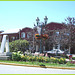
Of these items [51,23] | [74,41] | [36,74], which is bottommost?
[36,74]

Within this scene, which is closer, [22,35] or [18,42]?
[18,42]

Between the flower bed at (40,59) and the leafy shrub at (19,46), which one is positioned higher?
the leafy shrub at (19,46)

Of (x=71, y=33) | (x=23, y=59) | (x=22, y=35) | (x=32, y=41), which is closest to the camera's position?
(x=23, y=59)

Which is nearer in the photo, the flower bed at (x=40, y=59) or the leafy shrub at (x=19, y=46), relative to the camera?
the flower bed at (x=40, y=59)

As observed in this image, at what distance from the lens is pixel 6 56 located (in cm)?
1554

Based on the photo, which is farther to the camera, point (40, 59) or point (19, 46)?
point (19, 46)

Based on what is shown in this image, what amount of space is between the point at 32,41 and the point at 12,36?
14233 mm

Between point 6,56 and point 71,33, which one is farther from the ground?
point 71,33

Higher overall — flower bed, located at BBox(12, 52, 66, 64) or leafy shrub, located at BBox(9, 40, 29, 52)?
leafy shrub, located at BBox(9, 40, 29, 52)

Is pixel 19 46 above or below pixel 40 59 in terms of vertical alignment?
above

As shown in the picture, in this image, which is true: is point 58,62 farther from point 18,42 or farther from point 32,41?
point 32,41

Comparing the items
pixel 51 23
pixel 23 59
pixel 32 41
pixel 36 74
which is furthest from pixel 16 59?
pixel 51 23

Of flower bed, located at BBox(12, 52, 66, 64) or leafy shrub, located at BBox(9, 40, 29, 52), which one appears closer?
flower bed, located at BBox(12, 52, 66, 64)

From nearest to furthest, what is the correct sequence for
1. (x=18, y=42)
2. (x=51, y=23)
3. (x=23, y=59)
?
(x=23, y=59) → (x=18, y=42) → (x=51, y=23)
